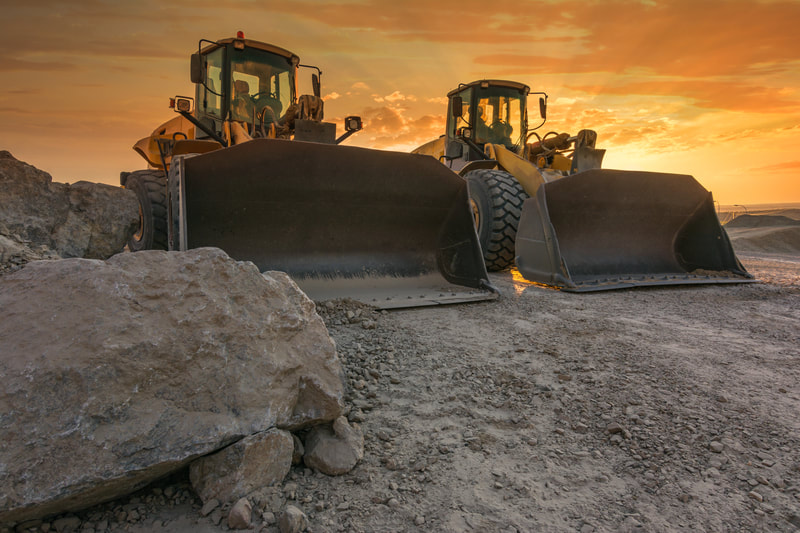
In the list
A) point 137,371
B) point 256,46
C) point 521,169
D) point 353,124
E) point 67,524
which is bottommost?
point 67,524

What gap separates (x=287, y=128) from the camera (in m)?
5.27

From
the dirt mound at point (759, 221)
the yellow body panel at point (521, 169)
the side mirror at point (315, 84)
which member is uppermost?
the side mirror at point (315, 84)

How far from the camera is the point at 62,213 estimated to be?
3.99 m

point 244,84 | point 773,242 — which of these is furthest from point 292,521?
point 773,242

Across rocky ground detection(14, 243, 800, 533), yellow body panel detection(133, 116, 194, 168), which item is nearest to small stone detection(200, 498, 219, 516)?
rocky ground detection(14, 243, 800, 533)

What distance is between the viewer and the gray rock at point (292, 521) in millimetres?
1228

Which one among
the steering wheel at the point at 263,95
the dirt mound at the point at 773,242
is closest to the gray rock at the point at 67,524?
the steering wheel at the point at 263,95

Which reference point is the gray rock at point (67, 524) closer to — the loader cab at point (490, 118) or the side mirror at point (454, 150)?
the loader cab at point (490, 118)

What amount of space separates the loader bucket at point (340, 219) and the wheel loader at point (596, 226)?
0.86m

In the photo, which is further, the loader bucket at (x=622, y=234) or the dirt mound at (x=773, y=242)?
the dirt mound at (x=773, y=242)

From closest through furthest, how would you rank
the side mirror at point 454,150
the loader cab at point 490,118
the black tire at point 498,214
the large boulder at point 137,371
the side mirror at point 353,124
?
the large boulder at point 137,371, the side mirror at point 353,124, the black tire at point 498,214, the loader cab at point 490,118, the side mirror at point 454,150

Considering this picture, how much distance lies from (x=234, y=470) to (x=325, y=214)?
2.90 metres

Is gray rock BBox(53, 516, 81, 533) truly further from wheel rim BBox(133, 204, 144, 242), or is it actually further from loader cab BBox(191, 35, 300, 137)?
loader cab BBox(191, 35, 300, 137)

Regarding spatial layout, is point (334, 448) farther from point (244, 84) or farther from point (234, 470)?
point (244, 84)
